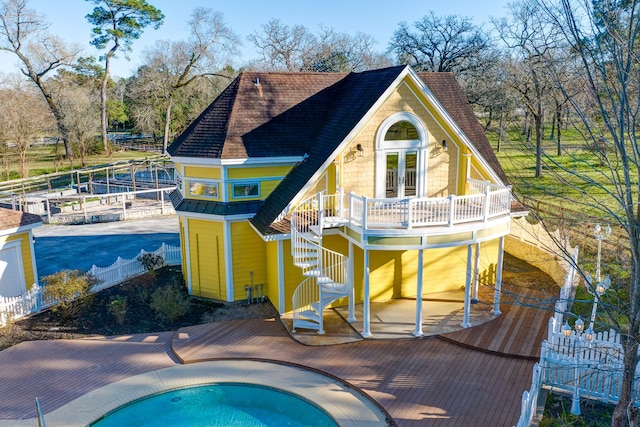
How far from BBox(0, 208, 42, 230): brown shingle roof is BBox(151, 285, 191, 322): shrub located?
191 inches

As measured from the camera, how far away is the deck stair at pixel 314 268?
1383cm

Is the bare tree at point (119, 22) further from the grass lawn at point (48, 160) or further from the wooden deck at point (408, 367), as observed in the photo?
the wooden deck at point (408, 367)

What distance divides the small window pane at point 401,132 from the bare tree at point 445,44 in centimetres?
3427

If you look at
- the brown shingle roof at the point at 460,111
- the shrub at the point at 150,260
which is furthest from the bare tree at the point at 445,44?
the shrub at the point at 150,260

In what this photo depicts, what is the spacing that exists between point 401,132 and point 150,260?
1051cm

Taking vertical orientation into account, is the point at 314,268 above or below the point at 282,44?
below

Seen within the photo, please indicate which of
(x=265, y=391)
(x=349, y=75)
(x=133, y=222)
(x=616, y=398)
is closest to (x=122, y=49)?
(x=133, y=222)

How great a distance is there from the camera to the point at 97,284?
17.3 m

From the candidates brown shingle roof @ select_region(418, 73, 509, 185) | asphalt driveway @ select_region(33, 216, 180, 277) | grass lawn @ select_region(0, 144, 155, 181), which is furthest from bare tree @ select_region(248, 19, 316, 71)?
brown shingle roof @ select_region(418, 73, 509, 185)

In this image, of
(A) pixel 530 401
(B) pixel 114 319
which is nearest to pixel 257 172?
(B) pixel 114 319

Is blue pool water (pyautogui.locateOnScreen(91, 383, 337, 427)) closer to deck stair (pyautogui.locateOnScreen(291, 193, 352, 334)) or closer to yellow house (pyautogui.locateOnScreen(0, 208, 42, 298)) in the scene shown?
deck stair (pyautogui.locateOnScreen(291, 193, 352, 334))

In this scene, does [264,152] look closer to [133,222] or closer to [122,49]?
[133,222]

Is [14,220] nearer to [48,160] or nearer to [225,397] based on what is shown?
[225,397]

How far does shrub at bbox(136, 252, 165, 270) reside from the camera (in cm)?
1898
